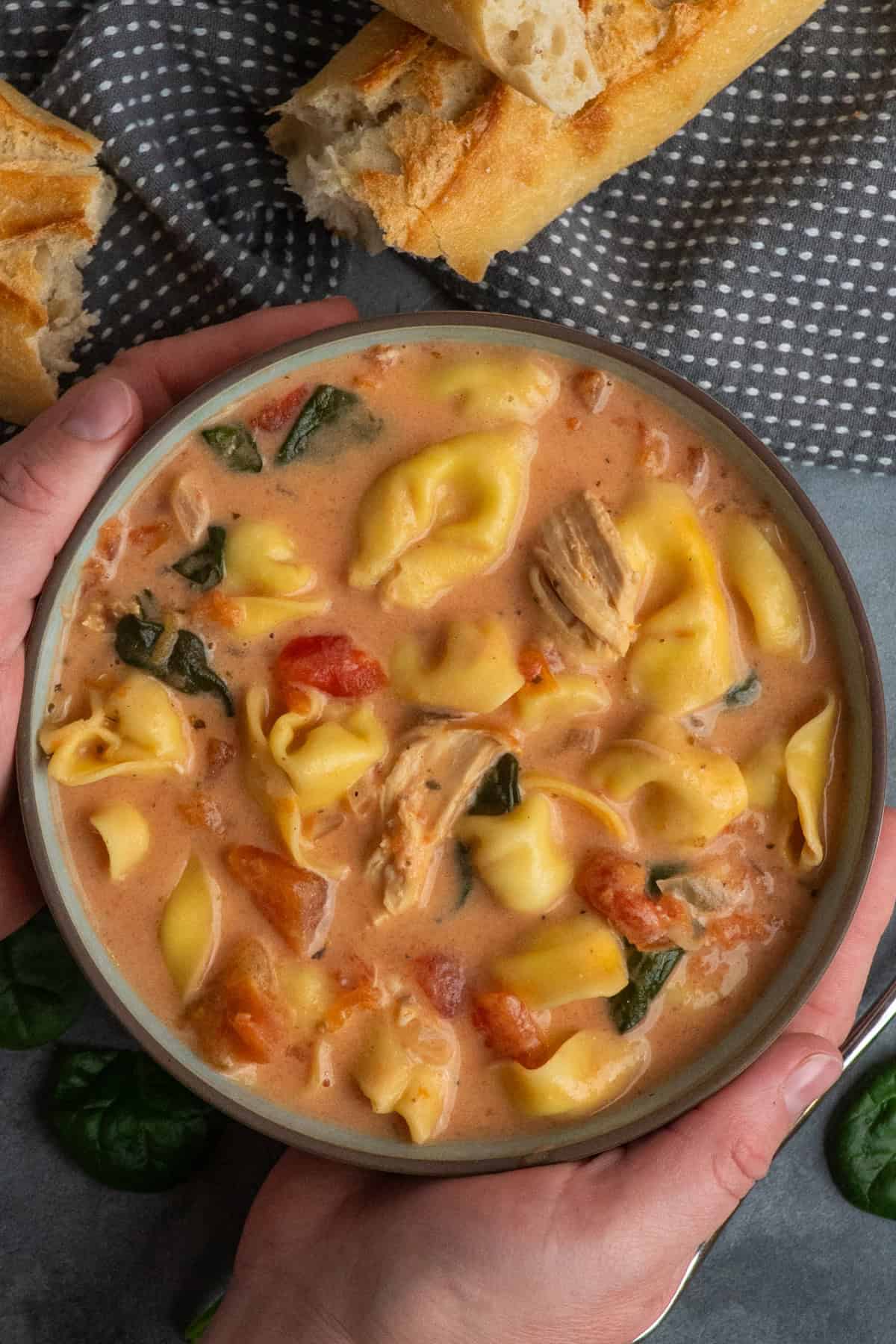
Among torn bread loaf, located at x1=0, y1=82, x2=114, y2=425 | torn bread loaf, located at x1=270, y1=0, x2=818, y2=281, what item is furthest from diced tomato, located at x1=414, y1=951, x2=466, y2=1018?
torn bread loaf, located at x1=0, y1=82, x2=114, y2=425

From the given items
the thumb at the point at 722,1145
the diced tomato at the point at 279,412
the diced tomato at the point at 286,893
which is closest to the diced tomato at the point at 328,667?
the diced tomato at the point at 286,893

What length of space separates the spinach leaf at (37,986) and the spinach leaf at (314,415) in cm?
168

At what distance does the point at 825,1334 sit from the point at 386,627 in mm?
2697

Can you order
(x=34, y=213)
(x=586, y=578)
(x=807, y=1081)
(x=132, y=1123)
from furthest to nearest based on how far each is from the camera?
(x=132, y=1123)
(x=34, y=213)
(x=807, y=1081)
(x=586, y=578)

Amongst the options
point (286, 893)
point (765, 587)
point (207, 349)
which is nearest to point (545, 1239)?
point (286, 893)

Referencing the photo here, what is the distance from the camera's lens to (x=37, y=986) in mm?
3742

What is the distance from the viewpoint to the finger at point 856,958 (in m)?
3.47

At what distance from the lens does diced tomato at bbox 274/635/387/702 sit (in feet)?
9.95

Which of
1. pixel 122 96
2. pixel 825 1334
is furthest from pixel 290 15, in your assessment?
pixel 825 1334

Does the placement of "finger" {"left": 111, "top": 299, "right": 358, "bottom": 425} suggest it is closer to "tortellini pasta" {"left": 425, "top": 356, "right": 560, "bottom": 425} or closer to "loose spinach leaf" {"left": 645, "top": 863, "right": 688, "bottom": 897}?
"tortellini pasta" {"left": 425, "top": 356, "right": 560, "bottom": 425}

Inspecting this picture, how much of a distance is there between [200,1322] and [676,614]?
2606 mm

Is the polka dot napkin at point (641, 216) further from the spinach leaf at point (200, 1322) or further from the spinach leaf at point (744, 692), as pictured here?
the spinach leaf at point (200, 1322)

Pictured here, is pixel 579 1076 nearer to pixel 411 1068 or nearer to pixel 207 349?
pixel 411 1068

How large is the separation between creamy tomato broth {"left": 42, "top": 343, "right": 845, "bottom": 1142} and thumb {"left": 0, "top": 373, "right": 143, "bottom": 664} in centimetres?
15
